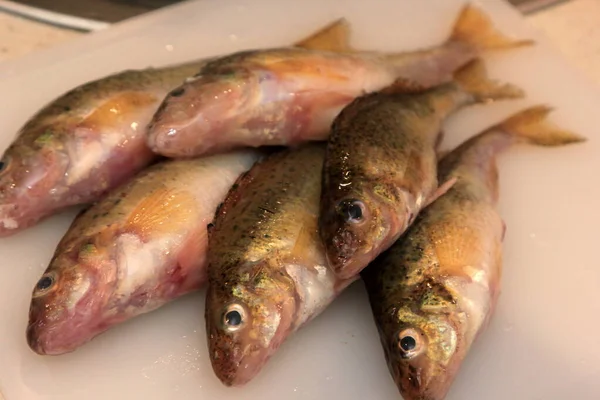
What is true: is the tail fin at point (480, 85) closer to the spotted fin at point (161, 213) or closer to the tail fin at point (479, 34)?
the tail fin at point (479, 34)

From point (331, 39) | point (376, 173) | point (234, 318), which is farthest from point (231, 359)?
point (331, 39)

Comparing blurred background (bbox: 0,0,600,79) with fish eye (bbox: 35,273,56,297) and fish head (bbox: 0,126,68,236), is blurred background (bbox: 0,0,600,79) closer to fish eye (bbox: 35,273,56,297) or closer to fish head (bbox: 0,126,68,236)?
fish head (bbox: 0,126,68,236)

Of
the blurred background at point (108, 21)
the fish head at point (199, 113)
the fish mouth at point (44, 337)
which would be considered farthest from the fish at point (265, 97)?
the blurred background at point (108, 21)

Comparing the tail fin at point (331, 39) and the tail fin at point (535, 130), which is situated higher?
the tail fin at point (331, 39)

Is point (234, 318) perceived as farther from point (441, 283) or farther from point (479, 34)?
point (479, 34)

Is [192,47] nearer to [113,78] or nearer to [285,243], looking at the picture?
[113,78]

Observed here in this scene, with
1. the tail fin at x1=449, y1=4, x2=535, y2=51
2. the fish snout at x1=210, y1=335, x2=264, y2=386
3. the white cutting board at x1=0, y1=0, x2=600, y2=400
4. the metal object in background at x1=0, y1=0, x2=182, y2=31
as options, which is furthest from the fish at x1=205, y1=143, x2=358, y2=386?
the metal object in background at x1=0, y1=0, x2=182, y2=31

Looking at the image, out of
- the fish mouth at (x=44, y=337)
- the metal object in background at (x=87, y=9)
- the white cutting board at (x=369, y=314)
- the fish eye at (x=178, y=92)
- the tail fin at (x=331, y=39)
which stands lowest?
the white cutting board at (x=369, y=314)
